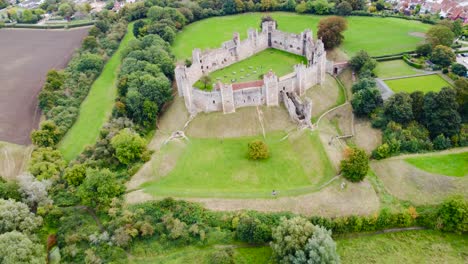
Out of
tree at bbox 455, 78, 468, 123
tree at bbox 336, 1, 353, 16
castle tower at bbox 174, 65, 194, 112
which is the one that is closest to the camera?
tree at bbox 455, 78, 468, 123

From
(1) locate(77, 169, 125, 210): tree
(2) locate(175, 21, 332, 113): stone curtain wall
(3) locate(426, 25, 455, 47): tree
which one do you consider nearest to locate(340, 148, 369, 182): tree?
(2) locate(175, 21, 332, 113): stone curtain wall

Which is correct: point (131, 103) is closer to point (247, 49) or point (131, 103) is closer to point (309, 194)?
point (247, 49)

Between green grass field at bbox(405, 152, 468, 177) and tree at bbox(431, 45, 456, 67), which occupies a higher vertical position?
tree at bbox(431, 45, 456, 67)

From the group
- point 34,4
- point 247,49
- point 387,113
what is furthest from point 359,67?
point 34,4

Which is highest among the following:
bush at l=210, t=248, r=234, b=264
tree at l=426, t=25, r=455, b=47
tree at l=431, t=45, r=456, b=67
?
tree at l=426, t=25, r=455, b=47

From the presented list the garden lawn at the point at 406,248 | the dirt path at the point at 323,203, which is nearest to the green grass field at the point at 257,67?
the dirt path at the point at 323,203

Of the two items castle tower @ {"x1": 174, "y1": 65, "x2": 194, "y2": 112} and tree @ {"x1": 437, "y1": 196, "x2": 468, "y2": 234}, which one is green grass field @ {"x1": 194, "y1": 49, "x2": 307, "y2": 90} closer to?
castle tower @ {"x1": 174, "y1": 65, "x2": 194, "y2": 112}
